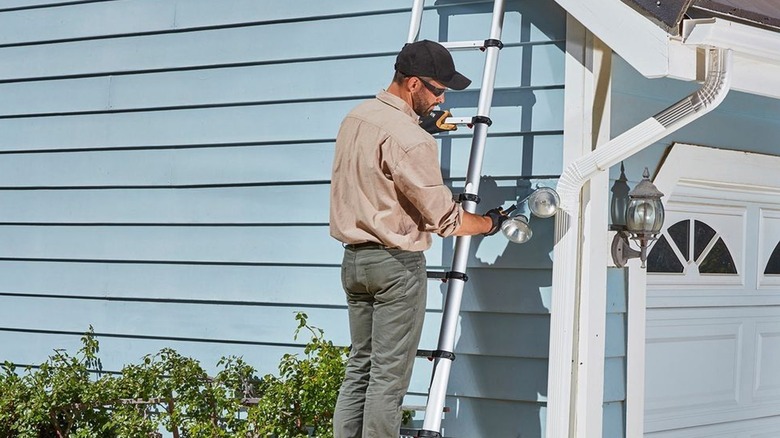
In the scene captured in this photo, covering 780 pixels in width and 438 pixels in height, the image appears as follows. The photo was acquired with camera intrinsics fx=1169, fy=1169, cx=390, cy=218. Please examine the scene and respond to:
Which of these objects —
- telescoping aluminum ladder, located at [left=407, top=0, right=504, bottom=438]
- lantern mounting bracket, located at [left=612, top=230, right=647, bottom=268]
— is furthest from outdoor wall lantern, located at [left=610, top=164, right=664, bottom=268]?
telescoping aluminum ladder, located at [left=407, top=0, right=504, bottom=438]

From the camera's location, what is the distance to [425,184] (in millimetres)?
3912

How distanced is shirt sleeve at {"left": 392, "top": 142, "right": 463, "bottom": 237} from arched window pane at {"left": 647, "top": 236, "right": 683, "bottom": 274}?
1394mm

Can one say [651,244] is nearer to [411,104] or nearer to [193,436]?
[411,104]

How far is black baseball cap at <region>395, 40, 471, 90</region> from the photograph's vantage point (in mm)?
4004

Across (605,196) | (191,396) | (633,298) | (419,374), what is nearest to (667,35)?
(605,196)

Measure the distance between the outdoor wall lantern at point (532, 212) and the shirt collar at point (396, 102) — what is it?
55 cm

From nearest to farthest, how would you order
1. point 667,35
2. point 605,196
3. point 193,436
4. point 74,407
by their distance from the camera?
1. point 667,35
2. point 605,196
3. point 193,436
4. point 74,407

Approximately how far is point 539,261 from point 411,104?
0.88 metres

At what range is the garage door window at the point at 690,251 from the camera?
5059 mm

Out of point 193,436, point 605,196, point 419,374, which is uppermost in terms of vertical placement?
point 605,196

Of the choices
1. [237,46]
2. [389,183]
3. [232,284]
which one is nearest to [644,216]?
[389,183]

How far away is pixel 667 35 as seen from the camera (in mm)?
3945

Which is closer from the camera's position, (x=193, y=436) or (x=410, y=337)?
(x=410, y=337)

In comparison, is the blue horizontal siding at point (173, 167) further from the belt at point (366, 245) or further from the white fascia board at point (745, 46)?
the white fascia board at point (745, 46)
